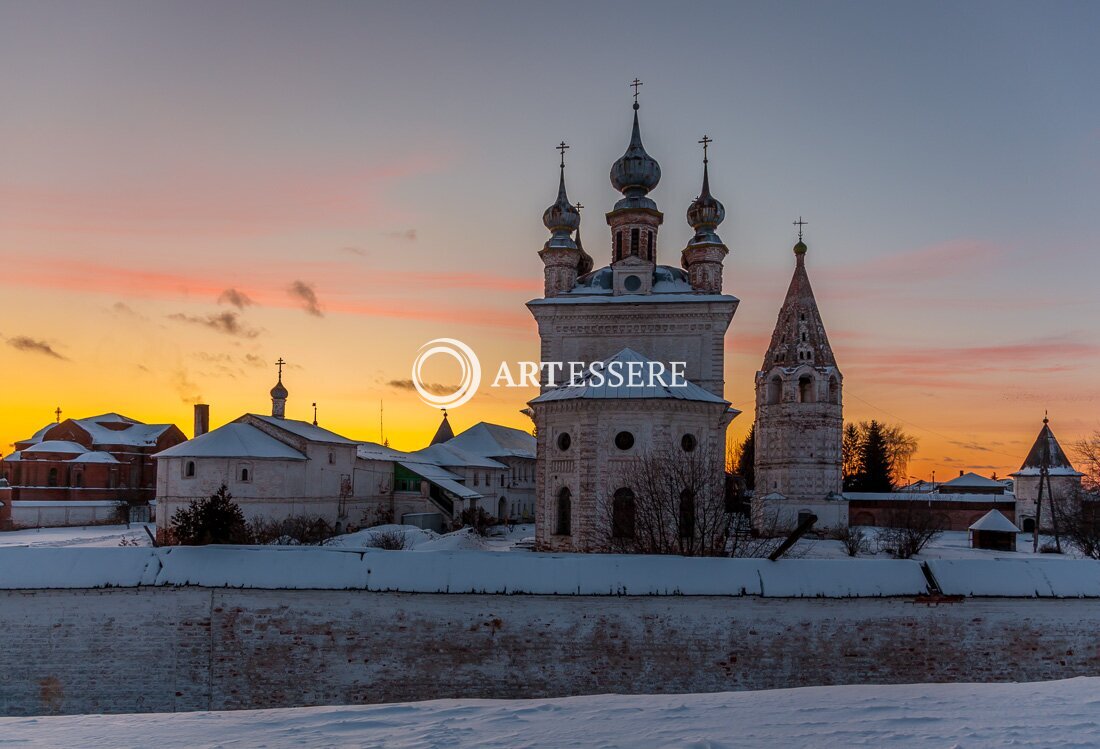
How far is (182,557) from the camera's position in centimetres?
1049

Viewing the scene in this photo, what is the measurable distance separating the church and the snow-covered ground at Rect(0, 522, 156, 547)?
15159mm

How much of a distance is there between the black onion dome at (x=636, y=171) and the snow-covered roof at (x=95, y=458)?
106ft

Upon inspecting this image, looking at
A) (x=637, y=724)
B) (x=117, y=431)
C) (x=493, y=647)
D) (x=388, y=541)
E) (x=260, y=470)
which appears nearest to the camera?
(x=637, y=724)

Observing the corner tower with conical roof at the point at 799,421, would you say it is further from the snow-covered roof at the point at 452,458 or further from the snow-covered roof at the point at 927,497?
the snow-covered roof at the point at 452,458

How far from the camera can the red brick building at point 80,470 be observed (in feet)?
124

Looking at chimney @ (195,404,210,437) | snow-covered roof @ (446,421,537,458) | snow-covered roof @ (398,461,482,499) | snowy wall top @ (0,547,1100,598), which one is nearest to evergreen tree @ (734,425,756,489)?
snow-covered roof @ (446,421,537,458)

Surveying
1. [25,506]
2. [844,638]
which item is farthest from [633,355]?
[25,506]

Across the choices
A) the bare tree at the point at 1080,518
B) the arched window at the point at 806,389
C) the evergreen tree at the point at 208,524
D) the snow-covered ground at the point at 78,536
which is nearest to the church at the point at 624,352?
the evergreen tree at the point at 208,524

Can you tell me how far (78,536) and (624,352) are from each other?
25.0 metres

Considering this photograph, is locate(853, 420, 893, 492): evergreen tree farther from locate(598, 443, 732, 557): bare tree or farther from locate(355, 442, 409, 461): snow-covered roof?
locate(598, 443, 732, 557): bare tree

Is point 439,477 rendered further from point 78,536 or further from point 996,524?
point 996,524

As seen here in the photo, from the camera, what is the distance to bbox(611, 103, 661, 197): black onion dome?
87.8ft

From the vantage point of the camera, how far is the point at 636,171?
87.9 ft

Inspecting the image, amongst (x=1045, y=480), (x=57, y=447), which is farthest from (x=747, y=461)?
(x=57, y=447)
